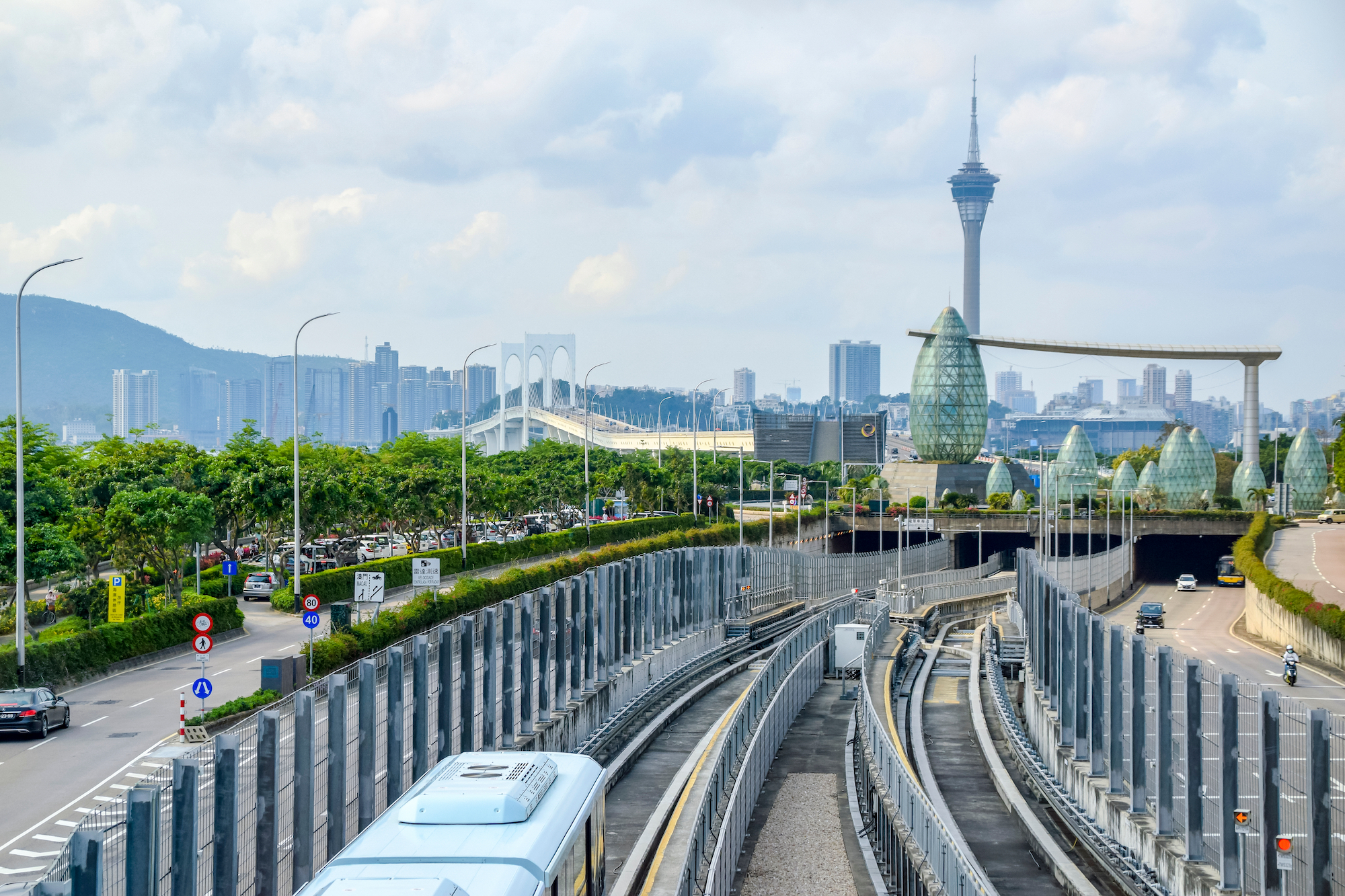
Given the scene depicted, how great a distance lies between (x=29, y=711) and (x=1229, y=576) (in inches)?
3116

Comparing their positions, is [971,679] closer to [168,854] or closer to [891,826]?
[891,826]

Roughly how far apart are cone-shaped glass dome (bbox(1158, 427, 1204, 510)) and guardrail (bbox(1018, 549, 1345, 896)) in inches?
3810

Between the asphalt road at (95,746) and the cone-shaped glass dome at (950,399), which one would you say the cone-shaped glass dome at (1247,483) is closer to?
the cone-shaped glass dome at (950,399)

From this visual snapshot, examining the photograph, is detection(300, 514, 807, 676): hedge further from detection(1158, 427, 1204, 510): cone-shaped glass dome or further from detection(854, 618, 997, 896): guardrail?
detection(1158, 427, 1204, 510): cone-shaped glass dome

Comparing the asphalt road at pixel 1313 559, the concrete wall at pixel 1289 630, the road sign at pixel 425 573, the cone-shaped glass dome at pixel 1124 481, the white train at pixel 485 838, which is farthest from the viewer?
the cone-shaped glass dome at pixel 1124 481

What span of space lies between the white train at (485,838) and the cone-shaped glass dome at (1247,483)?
111998mm

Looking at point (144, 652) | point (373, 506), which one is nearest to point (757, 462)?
point (373, 506)

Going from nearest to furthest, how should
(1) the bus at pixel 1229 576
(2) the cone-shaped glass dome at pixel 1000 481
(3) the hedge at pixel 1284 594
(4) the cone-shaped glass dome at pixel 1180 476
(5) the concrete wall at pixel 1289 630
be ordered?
(3) the hedge at pixel 1284 594, (5) the concrete wall at pixel 1289 630, (1) the bus at pixel 1229 576, (4) the cone-shaped glass dome at pixel 1180 476, (2) the cone-shaped glass dome at pixel 1000 481

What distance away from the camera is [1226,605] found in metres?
72.8

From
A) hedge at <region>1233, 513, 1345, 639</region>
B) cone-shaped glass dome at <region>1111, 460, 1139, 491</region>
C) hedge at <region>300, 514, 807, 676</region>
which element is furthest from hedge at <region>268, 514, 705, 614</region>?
cone-shaped glass dome at <region>1111, 460, 1139, 491</region>

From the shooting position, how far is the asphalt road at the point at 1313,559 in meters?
55.3

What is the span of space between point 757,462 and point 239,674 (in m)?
99.1

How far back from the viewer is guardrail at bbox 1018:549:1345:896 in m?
14.1

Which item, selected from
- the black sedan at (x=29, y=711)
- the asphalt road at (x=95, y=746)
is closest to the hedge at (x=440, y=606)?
the asphalt road at (x=95, y=746)
